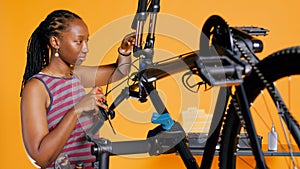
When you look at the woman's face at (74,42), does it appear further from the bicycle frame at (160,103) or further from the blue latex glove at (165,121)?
the blue latex glove at (165,121)

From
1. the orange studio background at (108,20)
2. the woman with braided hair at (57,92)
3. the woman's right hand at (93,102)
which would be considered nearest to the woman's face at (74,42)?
the woman with braided hair at (57,92)

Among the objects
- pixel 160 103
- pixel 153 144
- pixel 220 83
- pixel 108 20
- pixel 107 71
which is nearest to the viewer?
pixel 220 83

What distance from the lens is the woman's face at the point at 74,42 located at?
1.48 metres

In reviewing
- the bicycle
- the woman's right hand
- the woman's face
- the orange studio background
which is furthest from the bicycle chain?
the orange studio background

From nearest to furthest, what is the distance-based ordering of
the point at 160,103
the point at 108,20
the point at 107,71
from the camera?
the point at 160,103, the point at 107,71, the point at 108,20

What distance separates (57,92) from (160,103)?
0.30 metres

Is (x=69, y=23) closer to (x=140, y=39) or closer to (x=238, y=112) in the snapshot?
(x=140, y=39)

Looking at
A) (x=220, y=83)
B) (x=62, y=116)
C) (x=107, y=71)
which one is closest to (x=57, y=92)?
(x=62, y=116)

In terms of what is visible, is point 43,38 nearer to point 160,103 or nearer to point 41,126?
point 41,126

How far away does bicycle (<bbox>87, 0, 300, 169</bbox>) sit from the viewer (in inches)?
35.1

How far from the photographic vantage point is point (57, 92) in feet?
4.93

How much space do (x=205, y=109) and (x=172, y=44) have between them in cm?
33

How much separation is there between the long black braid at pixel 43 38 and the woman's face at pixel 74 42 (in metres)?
0.02

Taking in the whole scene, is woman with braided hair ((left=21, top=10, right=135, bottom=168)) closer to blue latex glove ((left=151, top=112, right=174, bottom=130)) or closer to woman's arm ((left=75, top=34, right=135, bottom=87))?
woman's arm ((left=75, top=34, right=135, bottom=87))
